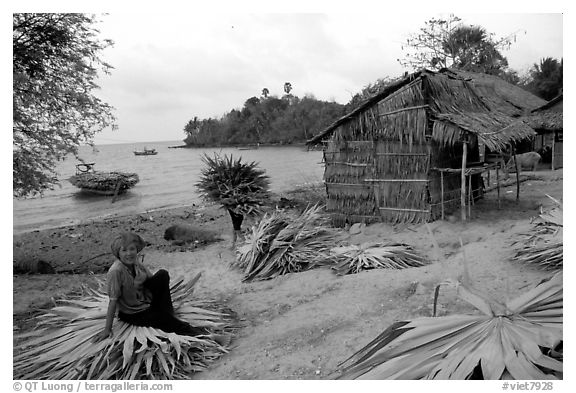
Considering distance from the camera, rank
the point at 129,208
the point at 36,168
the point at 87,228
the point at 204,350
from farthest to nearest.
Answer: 1. the point at 129,208
2. the point at 87,228
3. the point at 36,168
4. the point at 204,350

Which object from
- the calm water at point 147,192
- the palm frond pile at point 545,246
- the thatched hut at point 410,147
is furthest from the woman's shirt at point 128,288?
the calm water at point 147,192

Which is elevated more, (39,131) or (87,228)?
(39,131)

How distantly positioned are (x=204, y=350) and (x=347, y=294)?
1524mm

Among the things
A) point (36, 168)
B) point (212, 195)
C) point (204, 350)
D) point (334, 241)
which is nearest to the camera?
point (204, 350)

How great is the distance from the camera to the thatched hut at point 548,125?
27.5 feet

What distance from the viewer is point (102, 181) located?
12.4m

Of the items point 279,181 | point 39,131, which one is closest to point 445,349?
point 39,131

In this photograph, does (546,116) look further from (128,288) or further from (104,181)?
(104,181)

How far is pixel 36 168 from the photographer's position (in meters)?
4.68

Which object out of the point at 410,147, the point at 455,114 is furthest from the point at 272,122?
the point at 455,114

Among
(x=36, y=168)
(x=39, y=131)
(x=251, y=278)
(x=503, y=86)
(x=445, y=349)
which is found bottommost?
(x=251, y=278)

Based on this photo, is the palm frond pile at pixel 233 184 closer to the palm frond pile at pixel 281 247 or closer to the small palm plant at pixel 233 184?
the small palm plant at pixel 233 184

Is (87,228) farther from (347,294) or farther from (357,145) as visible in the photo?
(347,294)

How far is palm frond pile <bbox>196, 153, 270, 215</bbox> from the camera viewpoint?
21.4 ft
